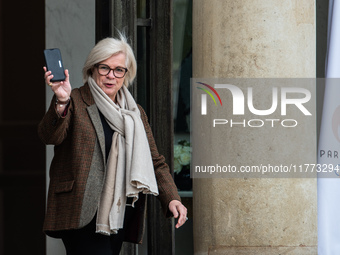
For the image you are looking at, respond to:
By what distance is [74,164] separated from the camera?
417 cm

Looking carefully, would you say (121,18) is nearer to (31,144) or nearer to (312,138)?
(31,144)

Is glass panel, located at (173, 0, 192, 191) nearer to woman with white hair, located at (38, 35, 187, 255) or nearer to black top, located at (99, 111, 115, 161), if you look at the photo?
woman with white hair, located at (38, 35, 187, 255)

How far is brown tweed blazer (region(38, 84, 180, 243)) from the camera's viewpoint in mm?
4090

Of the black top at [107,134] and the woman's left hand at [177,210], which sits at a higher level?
the black top at [107,134]

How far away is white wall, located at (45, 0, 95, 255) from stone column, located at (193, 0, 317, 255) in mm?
1040

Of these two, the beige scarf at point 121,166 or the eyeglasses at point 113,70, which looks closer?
the beige scarf at point 121,166

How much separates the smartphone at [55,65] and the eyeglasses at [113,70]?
338mm

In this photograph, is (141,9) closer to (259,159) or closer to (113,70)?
(259,159)

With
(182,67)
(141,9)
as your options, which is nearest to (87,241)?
(141,9)

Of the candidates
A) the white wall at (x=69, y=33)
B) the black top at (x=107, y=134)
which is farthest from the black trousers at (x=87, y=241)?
the white wall at (x=69, y=33)

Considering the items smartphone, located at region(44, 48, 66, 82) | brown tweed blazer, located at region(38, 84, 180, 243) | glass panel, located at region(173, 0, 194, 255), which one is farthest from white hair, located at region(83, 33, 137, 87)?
glass panel, located at region(173, 0, 194, 255)

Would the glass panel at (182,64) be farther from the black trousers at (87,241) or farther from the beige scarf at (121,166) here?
the black trousers at (87,241)

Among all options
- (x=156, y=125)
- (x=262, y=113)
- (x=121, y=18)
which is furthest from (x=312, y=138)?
(x=121, y=18)

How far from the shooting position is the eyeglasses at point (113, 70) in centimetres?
436
